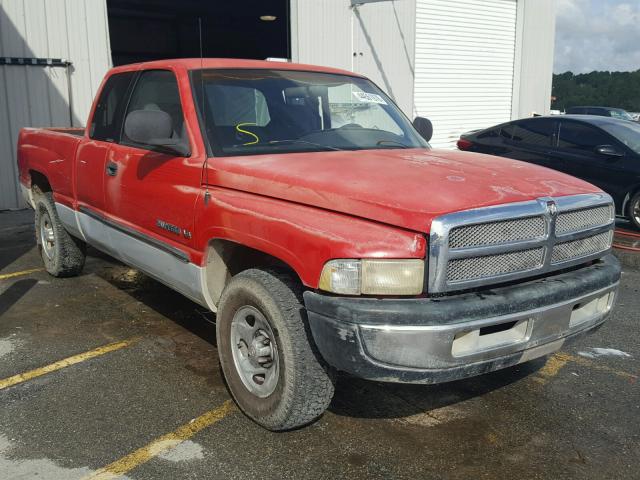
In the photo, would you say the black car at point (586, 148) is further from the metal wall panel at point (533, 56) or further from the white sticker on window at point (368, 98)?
the metal wall panel at point (533, 56)

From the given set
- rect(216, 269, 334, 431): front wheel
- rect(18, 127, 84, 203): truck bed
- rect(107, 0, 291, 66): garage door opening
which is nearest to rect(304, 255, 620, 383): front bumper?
rect(216, 269, 334, 431): front wheel

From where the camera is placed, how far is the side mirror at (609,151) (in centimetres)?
859

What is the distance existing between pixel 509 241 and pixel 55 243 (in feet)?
14.4

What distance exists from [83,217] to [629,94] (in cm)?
7007

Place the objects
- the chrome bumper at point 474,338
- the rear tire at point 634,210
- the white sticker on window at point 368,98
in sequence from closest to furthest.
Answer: the chrome bumper at point 474,338
the white sticker on window at point 368,98
the rear tire at point 634,210

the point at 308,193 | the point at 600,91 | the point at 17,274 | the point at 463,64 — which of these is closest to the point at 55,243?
the point at 17,274

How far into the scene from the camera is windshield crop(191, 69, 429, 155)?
372 cm

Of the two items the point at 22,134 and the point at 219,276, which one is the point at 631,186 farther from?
the point at 22,134

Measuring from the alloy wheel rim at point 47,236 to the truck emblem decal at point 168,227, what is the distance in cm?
242

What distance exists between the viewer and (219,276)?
358cm

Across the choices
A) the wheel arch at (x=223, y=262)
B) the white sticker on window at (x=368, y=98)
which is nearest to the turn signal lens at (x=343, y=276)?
the wheel arch at (x=223, y=262)

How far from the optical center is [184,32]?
2553 cm

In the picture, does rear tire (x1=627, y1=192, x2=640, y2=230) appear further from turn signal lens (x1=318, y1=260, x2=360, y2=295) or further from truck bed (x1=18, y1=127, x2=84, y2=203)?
turn signal lens (x1=318, y1=260, x2=360, y2=295)

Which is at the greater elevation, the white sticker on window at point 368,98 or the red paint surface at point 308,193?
the white sticker on window at point 368,98
